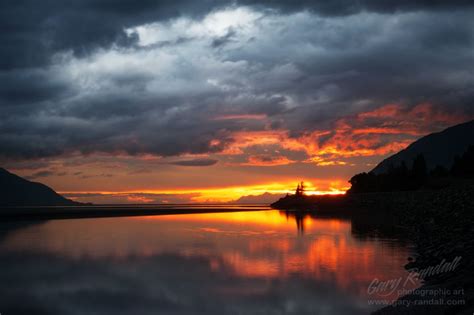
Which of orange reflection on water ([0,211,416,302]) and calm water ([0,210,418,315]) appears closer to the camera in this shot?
calm water ([0,210,418,315])

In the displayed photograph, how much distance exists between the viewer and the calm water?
18.8 m

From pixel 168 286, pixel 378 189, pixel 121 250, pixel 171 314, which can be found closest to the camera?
pixel 171 314

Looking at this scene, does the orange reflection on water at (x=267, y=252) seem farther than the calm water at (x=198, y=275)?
Yes

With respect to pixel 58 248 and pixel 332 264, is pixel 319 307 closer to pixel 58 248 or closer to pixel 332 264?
pixel 332 264

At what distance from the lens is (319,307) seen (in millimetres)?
18391

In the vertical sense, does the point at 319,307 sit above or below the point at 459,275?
below

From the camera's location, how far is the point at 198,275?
82.9ft

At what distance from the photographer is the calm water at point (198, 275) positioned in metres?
18.8

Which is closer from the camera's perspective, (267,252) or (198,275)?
(198,275)

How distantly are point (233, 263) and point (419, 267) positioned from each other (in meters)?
11.4

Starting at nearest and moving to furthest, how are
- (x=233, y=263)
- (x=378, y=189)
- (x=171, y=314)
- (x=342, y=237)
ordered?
(x=171, y=314) → (x=233, y=263) → (x=342, y=237) → (x=378, y=189)

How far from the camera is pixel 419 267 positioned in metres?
24.3

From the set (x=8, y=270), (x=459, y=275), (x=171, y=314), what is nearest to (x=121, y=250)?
(x=8, y=270)

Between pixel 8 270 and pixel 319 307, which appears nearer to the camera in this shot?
pixel 319 307
